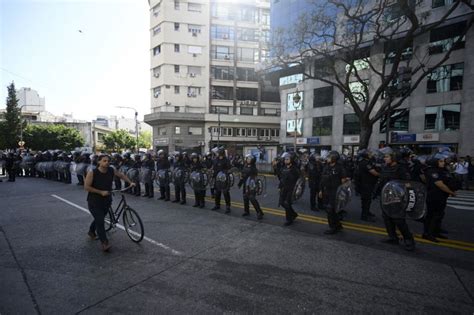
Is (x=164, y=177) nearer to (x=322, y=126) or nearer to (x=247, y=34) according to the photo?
(x=322, y=126)

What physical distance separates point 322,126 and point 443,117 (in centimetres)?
1122

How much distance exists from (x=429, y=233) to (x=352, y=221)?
5.67ft

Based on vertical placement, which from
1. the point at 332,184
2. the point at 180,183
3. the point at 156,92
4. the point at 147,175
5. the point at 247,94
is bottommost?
the point at 180,183

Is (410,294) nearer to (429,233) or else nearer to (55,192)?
(429,233)

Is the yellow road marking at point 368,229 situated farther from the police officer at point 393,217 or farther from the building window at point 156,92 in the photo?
the building window at point 156,92

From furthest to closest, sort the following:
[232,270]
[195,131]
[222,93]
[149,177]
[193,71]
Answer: [222,93]
[193,71]
[195,131]
[149,177]
[232,270]

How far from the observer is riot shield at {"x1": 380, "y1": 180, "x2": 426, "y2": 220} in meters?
4.75

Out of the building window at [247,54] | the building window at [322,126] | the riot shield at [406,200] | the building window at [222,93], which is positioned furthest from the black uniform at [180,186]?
the building window at [247,54]

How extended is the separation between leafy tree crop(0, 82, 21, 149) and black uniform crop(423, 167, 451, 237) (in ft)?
205

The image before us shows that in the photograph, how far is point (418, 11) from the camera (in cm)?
2300

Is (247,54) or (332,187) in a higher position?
(247,54)

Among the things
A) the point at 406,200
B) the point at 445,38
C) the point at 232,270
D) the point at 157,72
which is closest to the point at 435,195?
the point at 406,200

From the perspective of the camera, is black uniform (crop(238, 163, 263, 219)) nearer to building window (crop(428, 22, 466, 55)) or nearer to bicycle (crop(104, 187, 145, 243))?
bicycle (crop(104, 187, 145, 243))

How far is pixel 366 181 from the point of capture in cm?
734
